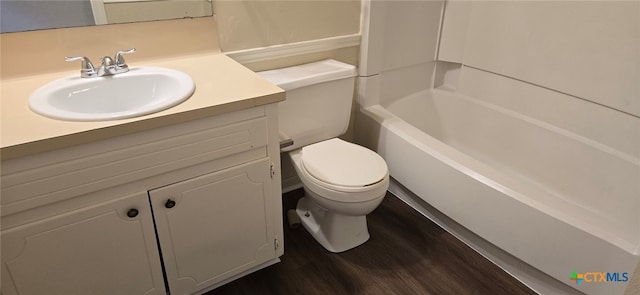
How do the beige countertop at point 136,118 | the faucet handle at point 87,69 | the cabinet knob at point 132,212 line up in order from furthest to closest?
1. the faucet handle at point 87,69
2. the cabinet knob at point 132,212
3. the beige countertop at point 136,118

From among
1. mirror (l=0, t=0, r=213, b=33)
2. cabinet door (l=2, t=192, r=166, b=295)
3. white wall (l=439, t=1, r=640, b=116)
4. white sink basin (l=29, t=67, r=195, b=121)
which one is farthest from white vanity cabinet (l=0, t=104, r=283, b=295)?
white wall (l=439, t=1, r=640, b=116)

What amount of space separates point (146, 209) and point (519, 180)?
1629 mm

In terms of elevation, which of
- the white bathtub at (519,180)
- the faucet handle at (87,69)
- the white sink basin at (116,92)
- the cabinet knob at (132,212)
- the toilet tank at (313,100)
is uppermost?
the faucet handle at (87,69)

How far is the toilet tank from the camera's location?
5.83 ft

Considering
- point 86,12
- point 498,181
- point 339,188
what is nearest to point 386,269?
point 339,188

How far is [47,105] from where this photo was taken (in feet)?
4.04

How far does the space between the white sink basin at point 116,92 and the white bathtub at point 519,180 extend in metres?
1.09

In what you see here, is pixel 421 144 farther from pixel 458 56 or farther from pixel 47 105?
pixel 47 105

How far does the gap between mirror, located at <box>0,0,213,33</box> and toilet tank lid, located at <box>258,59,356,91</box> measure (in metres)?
0.38

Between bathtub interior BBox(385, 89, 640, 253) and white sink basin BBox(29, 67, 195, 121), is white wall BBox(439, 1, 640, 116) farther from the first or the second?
white sink basin BBox(29, 67, 195, 121)

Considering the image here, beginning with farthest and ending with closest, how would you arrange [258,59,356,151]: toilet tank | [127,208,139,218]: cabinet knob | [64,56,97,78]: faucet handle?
1. [258,59,356,151]: toilet tank
2. [64,56,97,78]: faucet handle
3. [127,208,139,218]: cabinet knob

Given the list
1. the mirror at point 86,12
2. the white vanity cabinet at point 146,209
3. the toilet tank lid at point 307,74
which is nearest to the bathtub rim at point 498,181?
the toilet tank lid at point 307,74

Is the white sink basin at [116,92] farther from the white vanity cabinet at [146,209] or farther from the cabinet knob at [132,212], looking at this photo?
the cabinet knob at [132,212]

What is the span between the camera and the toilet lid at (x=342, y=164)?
1675 millimetres
